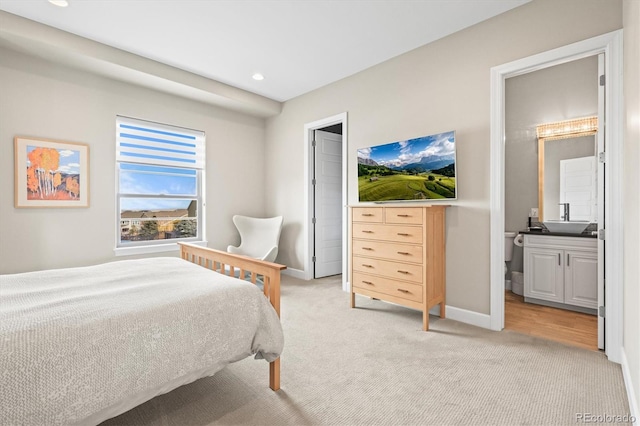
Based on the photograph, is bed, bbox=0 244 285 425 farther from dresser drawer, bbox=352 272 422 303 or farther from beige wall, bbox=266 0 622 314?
beige wall, bbox=266 0 622 314

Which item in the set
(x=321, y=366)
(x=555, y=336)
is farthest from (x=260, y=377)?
(x=555, y=336)

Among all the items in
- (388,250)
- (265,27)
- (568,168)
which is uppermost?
(265,27)

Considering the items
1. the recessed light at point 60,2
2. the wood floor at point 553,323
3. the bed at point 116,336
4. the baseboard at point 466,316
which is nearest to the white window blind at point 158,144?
the recessed light at point 60,2

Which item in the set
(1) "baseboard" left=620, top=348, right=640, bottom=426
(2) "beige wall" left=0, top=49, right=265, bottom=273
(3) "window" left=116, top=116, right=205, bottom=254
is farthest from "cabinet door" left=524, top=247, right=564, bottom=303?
(3) "window" left=116, top=116, right=205, bottom=254

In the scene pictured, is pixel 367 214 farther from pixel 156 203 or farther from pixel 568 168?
pixel 156 203

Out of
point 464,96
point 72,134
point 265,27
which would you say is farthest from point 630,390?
point 72,134

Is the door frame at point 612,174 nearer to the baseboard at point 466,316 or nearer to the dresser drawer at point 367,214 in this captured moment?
the baseboard at point 466,316

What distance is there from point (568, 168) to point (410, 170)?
88.0 inches

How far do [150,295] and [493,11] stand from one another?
11.5 feet

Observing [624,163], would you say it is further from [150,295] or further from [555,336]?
[150,295]

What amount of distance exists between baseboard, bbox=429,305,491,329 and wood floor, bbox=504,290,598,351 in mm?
228

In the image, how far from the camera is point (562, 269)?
349cm

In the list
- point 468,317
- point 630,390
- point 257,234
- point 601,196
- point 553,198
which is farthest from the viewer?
point 257,234

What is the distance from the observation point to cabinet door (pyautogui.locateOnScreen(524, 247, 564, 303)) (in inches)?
138
